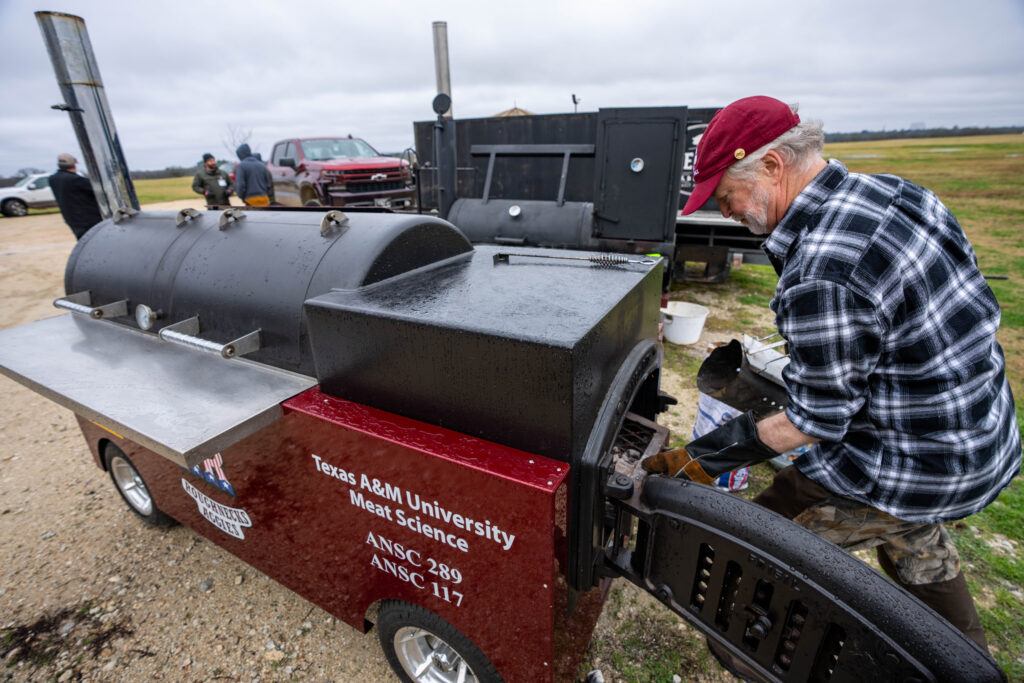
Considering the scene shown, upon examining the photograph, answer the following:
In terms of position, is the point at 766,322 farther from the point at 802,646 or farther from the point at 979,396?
the point at 802,646

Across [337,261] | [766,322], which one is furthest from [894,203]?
[766,322]

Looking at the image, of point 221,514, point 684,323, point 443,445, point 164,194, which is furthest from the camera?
point 164,194

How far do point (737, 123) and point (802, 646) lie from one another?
55.5 inches

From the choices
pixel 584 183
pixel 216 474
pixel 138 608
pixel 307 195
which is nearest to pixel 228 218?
pixel 216 474

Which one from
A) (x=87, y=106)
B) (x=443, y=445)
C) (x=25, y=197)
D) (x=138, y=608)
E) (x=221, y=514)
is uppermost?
(x=87, y=106)

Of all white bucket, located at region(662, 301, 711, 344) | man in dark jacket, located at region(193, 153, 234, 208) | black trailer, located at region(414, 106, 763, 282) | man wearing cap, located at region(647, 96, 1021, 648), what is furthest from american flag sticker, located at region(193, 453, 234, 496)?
man in dark jacket, located at region(193, 153, 234, 208)

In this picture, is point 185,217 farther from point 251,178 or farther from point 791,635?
point 251,178

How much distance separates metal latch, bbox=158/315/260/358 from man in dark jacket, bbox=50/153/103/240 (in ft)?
18.9

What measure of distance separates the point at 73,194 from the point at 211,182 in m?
3.42

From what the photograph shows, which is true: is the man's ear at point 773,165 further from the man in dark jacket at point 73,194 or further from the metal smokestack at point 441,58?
the man in dark jacket at point 73,194

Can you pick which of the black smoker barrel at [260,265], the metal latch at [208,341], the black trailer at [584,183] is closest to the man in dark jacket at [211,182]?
the black trailer at [584,183]

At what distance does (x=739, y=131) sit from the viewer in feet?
4.61

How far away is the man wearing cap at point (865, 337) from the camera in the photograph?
4.03ft

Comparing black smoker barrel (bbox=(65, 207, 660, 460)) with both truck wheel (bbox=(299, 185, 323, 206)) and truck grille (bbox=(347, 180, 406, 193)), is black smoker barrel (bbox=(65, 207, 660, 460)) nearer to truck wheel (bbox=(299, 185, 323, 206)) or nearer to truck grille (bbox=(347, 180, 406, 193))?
truck grille (bbox=(347, 180, 406, 193))
